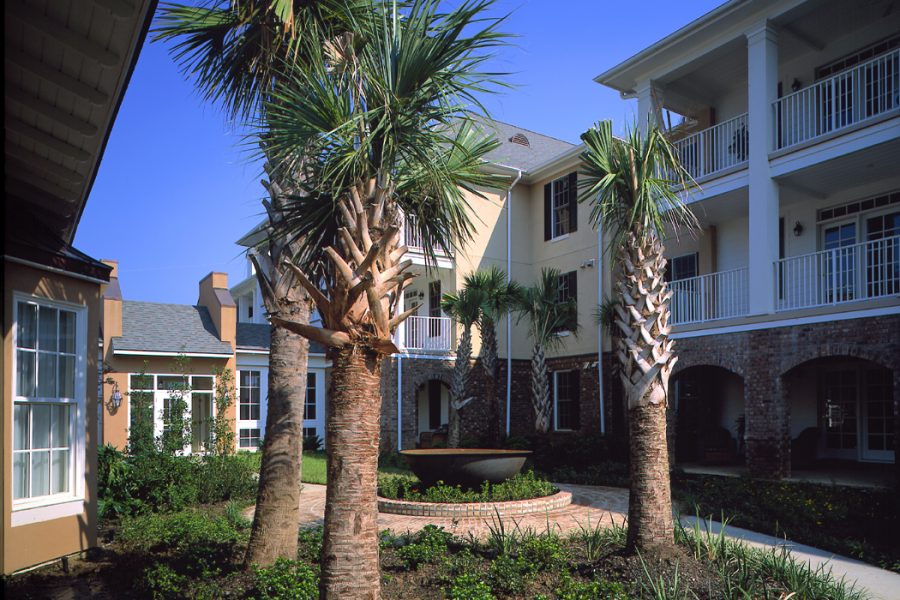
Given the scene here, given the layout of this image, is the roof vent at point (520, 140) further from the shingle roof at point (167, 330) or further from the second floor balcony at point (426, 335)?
the shingle roof at point (167, 330)

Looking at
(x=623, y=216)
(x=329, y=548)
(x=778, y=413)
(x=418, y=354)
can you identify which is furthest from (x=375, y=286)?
(x=418, y=354)

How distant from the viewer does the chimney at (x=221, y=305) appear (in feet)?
72.4

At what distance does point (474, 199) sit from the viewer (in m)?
22.5

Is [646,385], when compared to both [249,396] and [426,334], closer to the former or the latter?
[426,334]

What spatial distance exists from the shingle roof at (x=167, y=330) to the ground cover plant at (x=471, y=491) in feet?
34.8

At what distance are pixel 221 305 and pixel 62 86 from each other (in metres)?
17.7

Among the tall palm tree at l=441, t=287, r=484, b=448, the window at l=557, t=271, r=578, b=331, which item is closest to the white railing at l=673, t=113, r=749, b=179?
the window at l=557, t=271, r=578, b=331

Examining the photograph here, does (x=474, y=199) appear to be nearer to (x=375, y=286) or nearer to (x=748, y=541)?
(x=748, y=541)

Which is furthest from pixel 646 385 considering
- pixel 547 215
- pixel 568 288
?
pixel 547 215

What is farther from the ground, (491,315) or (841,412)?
(491,315)

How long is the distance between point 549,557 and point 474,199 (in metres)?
16.9

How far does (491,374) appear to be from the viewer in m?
19.9

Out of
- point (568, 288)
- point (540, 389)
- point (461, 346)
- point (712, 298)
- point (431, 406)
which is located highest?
point (568, 288)

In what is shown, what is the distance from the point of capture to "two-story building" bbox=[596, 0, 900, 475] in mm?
13336
